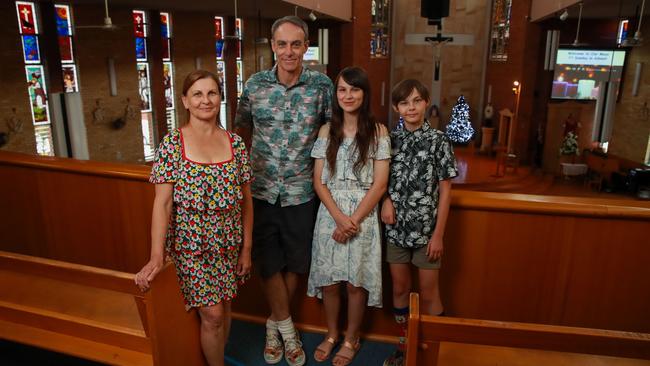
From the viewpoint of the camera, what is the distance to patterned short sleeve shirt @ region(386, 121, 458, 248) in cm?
208

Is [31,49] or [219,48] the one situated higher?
[219,48]

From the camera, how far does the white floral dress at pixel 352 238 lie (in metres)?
2.14

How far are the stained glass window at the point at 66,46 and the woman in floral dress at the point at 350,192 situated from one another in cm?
758

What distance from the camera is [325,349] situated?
240 centimetres

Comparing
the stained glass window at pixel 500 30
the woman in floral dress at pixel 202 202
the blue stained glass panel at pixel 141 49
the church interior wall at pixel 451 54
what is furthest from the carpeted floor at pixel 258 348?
the church interior wall at pixel 451 54

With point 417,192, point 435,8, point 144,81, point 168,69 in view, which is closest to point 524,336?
point 417,192

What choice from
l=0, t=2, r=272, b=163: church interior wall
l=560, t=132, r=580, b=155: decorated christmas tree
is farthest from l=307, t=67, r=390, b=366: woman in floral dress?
l=560, t=132, r=580, b=155: decorated christmas tree

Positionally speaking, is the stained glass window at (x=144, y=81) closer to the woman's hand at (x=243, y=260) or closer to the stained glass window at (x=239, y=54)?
the stained glass window at (x=239, y=54)

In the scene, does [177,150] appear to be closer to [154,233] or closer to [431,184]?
[154,233]

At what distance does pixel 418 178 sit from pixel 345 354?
0.92m

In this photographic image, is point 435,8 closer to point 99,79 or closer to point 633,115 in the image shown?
point 633,115

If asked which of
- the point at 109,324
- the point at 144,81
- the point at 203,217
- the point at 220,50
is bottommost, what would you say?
the point at 109,324

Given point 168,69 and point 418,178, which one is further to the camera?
point 168,69

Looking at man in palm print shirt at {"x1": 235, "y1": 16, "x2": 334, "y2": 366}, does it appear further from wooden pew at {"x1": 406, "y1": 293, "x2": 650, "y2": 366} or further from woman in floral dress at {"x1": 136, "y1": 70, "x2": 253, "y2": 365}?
wooden pew at {"x1": 406, "y1": 293, "x2": 650, "y2": 366}
